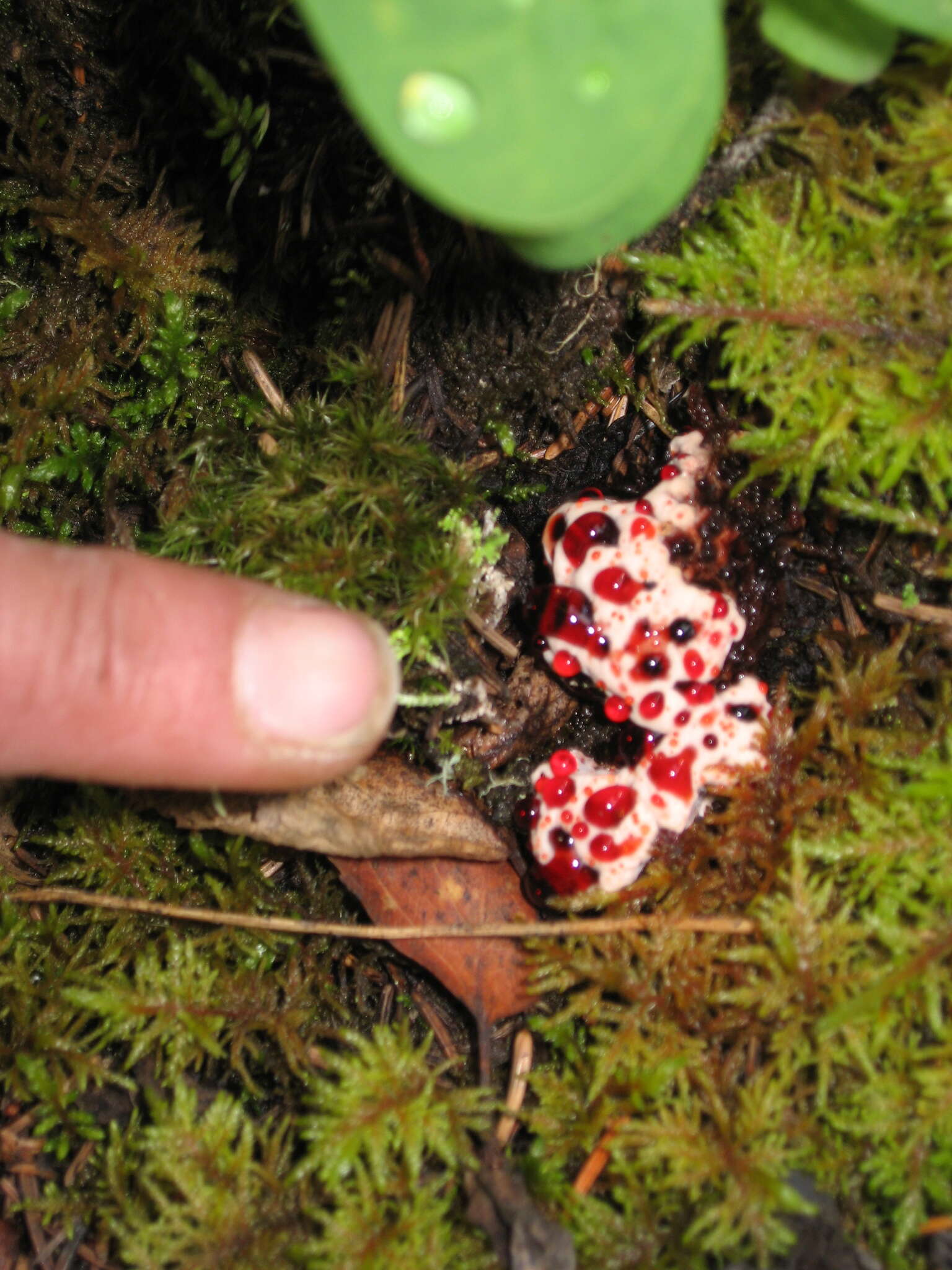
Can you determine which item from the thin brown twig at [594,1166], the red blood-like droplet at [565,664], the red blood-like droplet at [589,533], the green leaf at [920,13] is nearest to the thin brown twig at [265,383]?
the red blood-like droplet at [589,533]

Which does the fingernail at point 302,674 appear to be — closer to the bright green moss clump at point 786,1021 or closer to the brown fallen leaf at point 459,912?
the brown fallen leaf at point 459,912

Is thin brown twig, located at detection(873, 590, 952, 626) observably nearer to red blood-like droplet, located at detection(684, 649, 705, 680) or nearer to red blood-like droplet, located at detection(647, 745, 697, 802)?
red blood-like droplet, located at detection(684, 649, 705, 680)

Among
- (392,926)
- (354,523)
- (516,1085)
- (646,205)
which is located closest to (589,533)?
(354,523)

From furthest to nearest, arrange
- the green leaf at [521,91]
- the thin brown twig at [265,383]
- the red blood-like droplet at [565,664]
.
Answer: the thin brown twig at [265,383] < the red blood-like droplet at [565,664] < the green leaf at [521,91]

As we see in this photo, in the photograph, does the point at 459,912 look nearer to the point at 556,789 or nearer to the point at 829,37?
the point at 556,789

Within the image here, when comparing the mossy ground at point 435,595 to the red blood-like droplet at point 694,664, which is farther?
the red blood-like droplet at point 694,664

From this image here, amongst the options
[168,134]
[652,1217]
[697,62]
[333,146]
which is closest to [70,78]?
[168,134]
